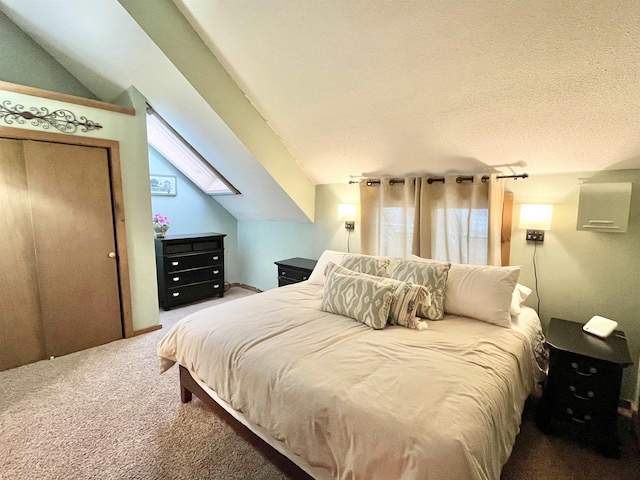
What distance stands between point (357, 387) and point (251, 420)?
2.00 ft

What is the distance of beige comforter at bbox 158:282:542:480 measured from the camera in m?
1.05

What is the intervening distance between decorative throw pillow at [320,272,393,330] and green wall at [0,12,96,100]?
136 inches

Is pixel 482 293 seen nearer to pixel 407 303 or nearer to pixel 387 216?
pixel 407 303

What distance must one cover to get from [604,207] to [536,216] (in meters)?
0.37

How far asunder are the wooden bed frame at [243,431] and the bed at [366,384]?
0.9 inches

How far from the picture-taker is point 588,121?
1.81m

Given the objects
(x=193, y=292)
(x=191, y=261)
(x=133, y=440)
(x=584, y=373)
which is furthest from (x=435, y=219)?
(x=193, y=292)

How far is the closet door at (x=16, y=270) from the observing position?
7.95ft

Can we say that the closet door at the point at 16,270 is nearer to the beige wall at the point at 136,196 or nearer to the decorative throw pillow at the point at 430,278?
the beige wall at the point at 136,196

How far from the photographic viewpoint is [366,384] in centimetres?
129

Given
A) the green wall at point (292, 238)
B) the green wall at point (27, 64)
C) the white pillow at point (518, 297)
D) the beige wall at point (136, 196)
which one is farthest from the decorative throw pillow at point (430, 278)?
the green wall at point (27, 64)

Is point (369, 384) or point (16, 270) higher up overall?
point (16, 270)

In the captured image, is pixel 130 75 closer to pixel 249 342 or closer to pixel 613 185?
pixel 249 342

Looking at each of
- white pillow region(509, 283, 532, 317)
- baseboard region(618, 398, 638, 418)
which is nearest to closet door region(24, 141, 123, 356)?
white pillow region(509, 283, 532, 317)
